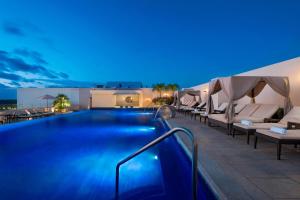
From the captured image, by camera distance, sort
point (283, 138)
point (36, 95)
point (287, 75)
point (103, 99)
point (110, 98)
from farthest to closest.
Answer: point (110, 98) → point (103, 99) → point (36, 95) → point (287, 75) → point (283, 138)

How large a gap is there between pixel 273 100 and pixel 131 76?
36232 millimetres

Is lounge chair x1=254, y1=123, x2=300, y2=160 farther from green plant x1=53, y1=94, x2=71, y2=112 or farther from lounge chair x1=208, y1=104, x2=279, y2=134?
green plant x1=53, y1=94, x2=71, y2=112

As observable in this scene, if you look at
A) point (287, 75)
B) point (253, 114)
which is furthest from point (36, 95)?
point (287, 75)

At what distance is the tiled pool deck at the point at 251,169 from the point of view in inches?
113

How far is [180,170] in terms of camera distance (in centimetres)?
454

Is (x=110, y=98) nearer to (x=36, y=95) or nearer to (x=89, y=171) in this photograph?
(x=36, y=95)

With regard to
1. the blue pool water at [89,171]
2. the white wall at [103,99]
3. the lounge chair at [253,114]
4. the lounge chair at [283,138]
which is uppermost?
the white wall at [103,99]

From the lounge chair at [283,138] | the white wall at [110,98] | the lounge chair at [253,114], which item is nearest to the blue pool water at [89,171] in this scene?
the lounge chair at [283,138]

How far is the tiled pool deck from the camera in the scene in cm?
287

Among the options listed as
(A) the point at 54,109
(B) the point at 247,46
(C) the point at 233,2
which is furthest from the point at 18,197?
(B) the point at 247,46

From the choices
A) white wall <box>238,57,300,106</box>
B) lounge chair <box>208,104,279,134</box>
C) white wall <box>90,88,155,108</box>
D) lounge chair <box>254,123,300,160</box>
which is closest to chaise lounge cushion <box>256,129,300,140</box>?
lounge chair <box>254,123,300,160</box>

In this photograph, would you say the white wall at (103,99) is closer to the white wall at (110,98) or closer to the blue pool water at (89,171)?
the white wall at (110,98)

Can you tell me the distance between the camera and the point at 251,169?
12.4ft

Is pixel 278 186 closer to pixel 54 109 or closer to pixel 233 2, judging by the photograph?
pixel 54 109
